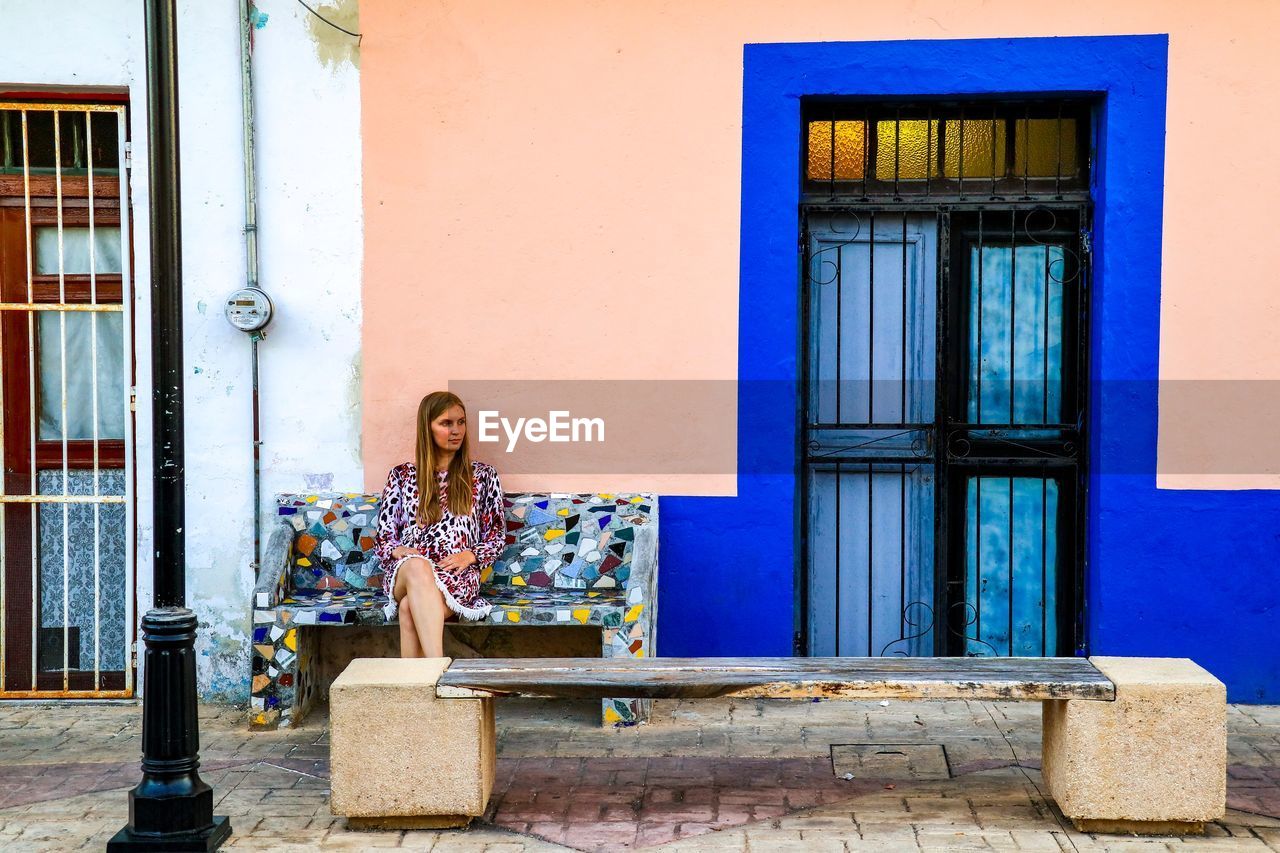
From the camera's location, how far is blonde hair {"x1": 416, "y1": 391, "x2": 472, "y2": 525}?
632 cm

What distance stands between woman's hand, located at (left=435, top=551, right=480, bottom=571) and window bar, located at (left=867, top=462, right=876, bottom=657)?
213 centimetres

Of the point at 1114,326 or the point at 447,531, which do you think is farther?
the point at 1114,326

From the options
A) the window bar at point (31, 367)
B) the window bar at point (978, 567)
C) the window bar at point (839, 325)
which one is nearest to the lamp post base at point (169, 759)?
the window bar at point (31, 367)

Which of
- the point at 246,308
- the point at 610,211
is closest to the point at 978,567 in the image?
the point at 610,211

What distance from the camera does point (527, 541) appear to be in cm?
663

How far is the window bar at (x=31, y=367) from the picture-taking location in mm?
6719

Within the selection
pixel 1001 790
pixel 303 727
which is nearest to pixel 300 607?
pixel 303 727

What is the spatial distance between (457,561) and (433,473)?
0.46 meters

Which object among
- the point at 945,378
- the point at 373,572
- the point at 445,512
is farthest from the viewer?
the point at 945,378

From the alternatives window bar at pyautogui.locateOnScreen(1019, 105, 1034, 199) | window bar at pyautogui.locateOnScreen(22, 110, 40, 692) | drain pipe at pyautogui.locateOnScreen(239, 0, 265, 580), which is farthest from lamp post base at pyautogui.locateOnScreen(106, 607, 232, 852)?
window bar at pyautogui.locateOnScreen(1019, 105, 1034, 199)

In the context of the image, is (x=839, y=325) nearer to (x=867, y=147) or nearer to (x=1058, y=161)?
(x=867, y=147)

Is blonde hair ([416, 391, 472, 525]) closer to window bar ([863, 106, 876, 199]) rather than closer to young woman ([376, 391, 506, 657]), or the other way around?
young woman ([376, 391, 506, 657])

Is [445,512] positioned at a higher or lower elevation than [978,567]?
higher

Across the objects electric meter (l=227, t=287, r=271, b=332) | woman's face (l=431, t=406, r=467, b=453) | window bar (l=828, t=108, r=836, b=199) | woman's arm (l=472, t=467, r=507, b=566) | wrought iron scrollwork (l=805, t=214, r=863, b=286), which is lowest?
woman's arm (l=472, t=467, r=507, b=566)
